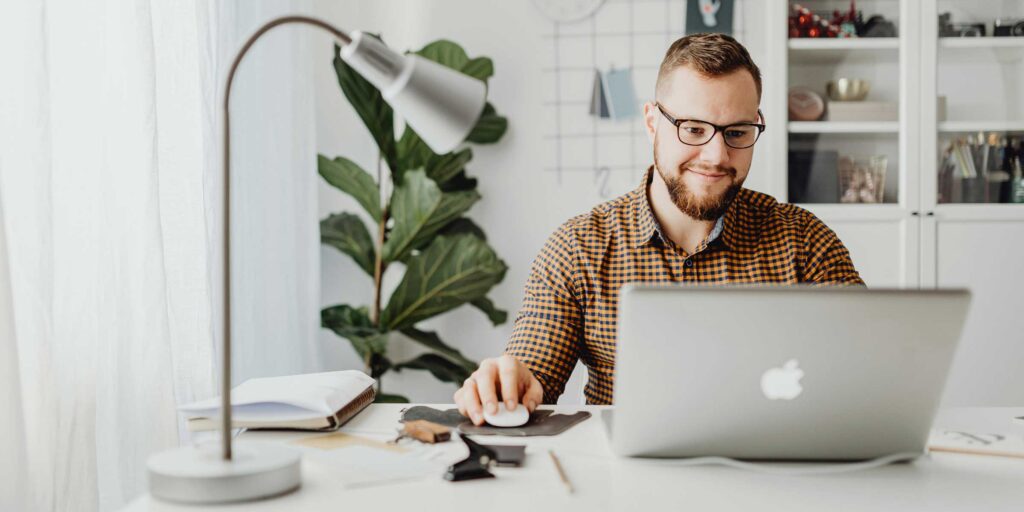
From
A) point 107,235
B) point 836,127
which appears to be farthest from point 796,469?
point 836,127

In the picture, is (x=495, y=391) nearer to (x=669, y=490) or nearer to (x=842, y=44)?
(x=669, y=490)

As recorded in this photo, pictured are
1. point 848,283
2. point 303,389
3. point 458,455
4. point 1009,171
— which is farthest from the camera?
point 1009,171

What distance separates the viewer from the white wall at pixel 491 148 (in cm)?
314

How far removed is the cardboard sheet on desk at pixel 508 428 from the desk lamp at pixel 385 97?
0.32 m

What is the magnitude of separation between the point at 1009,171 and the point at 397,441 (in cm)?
257

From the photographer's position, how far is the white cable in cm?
102

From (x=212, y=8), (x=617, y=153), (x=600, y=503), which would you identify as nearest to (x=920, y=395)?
(x=600, y=503)

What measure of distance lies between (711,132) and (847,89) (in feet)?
4.94

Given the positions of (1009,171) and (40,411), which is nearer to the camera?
(40,411)

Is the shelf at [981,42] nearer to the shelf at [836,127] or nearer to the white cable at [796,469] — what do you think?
the shelf at [836,127]

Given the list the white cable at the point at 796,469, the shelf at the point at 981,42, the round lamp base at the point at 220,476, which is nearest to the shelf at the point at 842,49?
the shelf at the point at 981,42

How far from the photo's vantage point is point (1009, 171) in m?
2.99

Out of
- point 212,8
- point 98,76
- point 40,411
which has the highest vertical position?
point 212,8

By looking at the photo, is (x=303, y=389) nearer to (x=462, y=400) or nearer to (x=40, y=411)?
(x=462, y=400)
